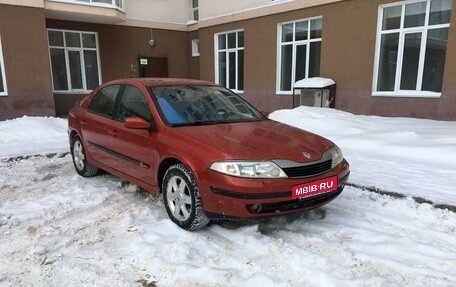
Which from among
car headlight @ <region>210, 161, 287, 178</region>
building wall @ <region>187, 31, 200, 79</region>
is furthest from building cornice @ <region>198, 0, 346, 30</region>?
car headlight @ <region>210, 161, 287, 178</region>

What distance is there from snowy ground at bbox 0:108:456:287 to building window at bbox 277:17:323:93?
298 inches

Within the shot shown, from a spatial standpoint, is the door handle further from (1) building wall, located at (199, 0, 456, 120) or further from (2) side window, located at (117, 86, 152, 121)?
(1) building wall, located at (199, 0, 456, 120)

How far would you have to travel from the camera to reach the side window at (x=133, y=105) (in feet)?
13.7

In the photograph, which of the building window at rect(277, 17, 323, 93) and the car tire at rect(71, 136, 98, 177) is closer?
the car tire at rect(71, 136, 98, 177)

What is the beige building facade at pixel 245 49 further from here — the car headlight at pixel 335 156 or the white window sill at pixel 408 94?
the car headlight at pixel 335 156

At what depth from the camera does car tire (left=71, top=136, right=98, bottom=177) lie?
5457mm

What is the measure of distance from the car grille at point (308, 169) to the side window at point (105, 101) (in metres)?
2.63

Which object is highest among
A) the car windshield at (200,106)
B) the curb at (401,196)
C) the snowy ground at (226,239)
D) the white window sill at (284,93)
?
the car windshield at (200,106)

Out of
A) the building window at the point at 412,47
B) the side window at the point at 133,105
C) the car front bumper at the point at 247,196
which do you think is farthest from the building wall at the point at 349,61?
the side window at the point at 133,105

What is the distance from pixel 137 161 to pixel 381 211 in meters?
2.81

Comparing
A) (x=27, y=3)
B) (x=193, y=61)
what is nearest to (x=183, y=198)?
(x=27, y=3)

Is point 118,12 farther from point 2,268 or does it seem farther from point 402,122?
point 2,268

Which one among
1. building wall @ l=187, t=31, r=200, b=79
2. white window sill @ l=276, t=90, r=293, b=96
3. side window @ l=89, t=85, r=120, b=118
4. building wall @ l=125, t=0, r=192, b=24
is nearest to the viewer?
side window @ l=89, t=85, r=120, b=118

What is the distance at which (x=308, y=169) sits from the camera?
340 centimetres
